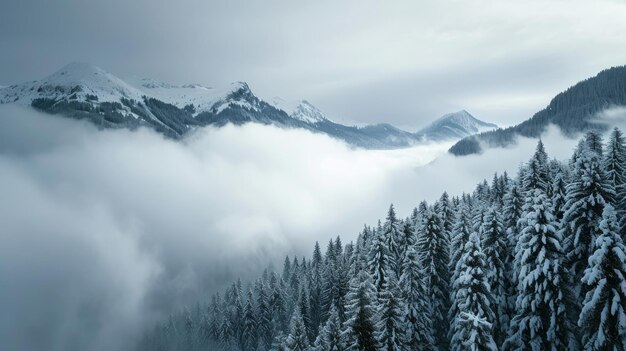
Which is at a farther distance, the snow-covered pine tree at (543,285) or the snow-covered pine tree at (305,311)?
the snow-covered pine tree at (305,311)

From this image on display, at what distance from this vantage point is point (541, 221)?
85.3ft

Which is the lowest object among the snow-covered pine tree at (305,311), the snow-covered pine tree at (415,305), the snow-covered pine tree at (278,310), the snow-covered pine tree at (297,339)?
the snow-covered pine tree at (278,310)

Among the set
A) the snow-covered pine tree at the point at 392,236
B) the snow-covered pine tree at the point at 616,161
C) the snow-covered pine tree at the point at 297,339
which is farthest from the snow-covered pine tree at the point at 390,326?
the snow-covered pine tree at the point at 616,161

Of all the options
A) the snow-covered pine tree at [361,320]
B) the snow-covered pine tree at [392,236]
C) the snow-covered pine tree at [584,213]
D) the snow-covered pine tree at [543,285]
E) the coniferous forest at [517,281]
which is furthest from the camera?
the snow-covered pine tree at [392,236]

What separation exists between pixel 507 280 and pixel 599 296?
40.3ft

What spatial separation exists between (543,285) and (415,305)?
39.4 ft

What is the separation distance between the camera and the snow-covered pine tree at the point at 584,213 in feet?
86.3

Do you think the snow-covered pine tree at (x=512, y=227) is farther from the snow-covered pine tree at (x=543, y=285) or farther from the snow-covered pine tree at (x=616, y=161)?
the snow-covered pine tree at (x=616, y=161)

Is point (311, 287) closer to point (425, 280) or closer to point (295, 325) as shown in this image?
point (295, 325)

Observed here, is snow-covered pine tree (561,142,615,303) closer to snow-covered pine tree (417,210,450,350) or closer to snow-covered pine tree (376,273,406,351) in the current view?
snow-covered pine tree (376,273,406,351)

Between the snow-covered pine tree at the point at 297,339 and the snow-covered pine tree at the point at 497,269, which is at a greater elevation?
the snow-covered pine tree at the point at 497,269

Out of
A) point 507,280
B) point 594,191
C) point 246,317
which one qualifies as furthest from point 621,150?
point 246,317

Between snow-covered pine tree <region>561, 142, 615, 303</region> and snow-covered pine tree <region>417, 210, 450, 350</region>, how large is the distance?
41.4ft

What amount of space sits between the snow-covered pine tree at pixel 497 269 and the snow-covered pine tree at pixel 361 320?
36.9 ft
